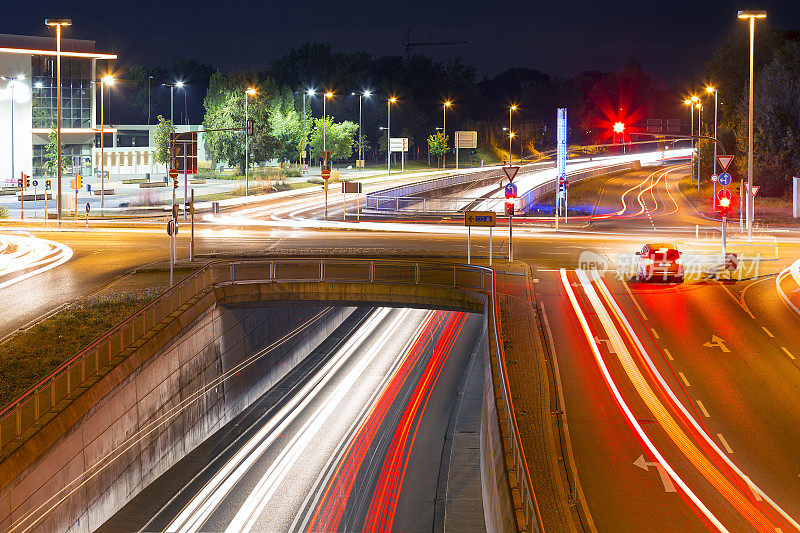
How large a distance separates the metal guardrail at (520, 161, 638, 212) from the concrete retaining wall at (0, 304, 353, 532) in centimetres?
3556

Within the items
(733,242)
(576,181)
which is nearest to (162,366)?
(733,242)

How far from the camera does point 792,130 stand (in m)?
71.2

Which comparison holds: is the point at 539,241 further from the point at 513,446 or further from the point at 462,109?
the point at 462,109

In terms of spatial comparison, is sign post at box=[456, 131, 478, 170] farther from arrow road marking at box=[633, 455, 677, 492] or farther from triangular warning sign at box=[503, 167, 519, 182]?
arrow road marking at box=[633, 455, 677, 492]

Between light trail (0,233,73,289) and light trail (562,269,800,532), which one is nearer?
light trail (562,269,800,532)

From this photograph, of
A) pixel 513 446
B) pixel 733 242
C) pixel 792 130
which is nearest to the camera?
pixel 513 446

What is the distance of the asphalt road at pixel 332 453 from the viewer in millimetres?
21781

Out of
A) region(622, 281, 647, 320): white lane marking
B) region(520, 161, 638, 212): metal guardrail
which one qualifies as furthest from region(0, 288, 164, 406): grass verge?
region(520, 161, 638, 212): metal guardrail

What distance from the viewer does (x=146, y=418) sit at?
22953 mm

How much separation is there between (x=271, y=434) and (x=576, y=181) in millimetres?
65728

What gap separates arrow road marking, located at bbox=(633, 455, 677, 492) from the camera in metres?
14.7

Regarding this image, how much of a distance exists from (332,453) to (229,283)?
657 centimetres

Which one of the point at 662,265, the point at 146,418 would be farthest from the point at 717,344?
the point at 146,418

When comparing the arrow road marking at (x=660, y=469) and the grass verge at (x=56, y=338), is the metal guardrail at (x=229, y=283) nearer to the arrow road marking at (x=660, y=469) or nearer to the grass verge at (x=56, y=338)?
the grass verge at (x=56, y=338)
